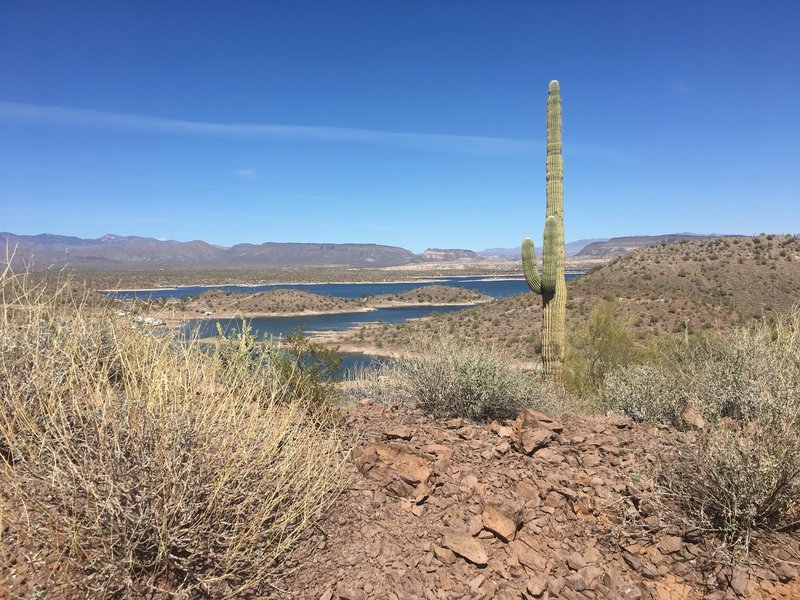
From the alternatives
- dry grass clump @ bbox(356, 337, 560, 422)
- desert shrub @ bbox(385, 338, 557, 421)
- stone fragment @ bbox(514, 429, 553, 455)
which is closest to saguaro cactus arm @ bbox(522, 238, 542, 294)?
dry grass clump @ bbox(356, 337, 560, 422)

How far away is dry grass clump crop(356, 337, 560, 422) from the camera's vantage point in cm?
689

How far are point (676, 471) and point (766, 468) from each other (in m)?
0.80

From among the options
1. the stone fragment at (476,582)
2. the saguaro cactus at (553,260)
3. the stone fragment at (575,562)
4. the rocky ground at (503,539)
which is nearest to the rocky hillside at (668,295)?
the saguaro cactus at (553,260)

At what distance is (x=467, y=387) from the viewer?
6.89 m

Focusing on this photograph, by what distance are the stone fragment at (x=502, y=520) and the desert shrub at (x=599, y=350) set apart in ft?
32.2

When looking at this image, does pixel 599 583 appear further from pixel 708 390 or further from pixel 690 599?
pixel 708 390

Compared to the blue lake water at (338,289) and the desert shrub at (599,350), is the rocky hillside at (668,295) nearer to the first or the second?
the desert shrub at (599,350)

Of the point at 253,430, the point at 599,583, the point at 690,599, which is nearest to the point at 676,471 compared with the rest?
the point at 690,599

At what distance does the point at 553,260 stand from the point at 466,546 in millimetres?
9736

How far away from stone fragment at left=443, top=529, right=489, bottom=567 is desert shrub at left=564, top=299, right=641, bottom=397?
33.4ft

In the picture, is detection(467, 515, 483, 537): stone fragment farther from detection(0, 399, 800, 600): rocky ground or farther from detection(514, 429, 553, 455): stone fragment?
detection(514, 429, 553, 455): stone fragment

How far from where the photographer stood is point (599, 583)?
3529 millimetres

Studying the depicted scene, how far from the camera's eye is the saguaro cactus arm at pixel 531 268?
12.6 meters

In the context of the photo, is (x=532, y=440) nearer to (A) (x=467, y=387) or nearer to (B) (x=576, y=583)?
(A) (x=467, y=387)
